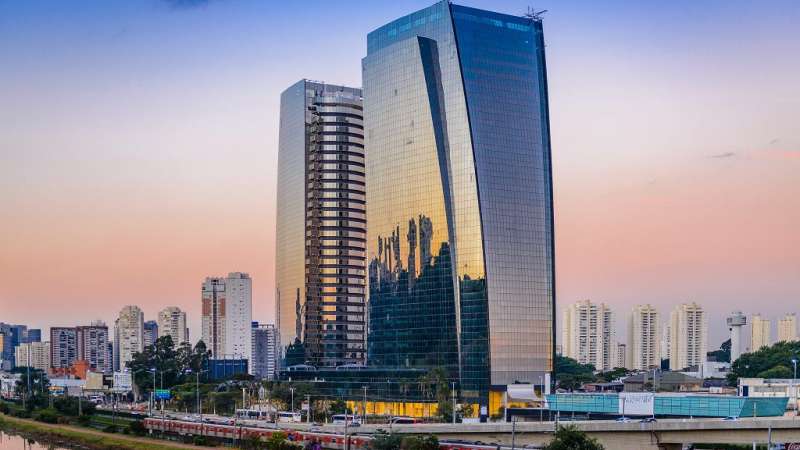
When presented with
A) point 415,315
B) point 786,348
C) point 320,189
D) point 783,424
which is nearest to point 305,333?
point 320,189

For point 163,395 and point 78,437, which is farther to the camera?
point 163,395

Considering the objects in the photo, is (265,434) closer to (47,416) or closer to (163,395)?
(47,416)

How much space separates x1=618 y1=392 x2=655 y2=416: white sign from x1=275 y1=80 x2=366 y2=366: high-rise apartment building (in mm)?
95251

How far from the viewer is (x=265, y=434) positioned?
99.8m

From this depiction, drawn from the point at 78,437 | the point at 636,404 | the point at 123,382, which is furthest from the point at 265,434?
the point at 123,382

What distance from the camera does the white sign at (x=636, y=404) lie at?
284 ft

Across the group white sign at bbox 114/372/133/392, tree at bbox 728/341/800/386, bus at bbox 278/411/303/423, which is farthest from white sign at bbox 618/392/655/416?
white sign at bbox 114/372/133/392

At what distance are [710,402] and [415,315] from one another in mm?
62449

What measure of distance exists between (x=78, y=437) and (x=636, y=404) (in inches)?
2824

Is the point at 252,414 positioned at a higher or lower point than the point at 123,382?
higher

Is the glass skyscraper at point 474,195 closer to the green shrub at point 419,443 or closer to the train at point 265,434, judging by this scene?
the train at point 265,434

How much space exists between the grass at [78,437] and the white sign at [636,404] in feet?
152

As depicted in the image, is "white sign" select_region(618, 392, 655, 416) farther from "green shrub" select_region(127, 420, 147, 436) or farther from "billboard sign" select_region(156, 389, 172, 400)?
"billboard sign" select_region(156, 389, 172, 400)

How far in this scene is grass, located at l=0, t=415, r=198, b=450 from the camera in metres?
109
